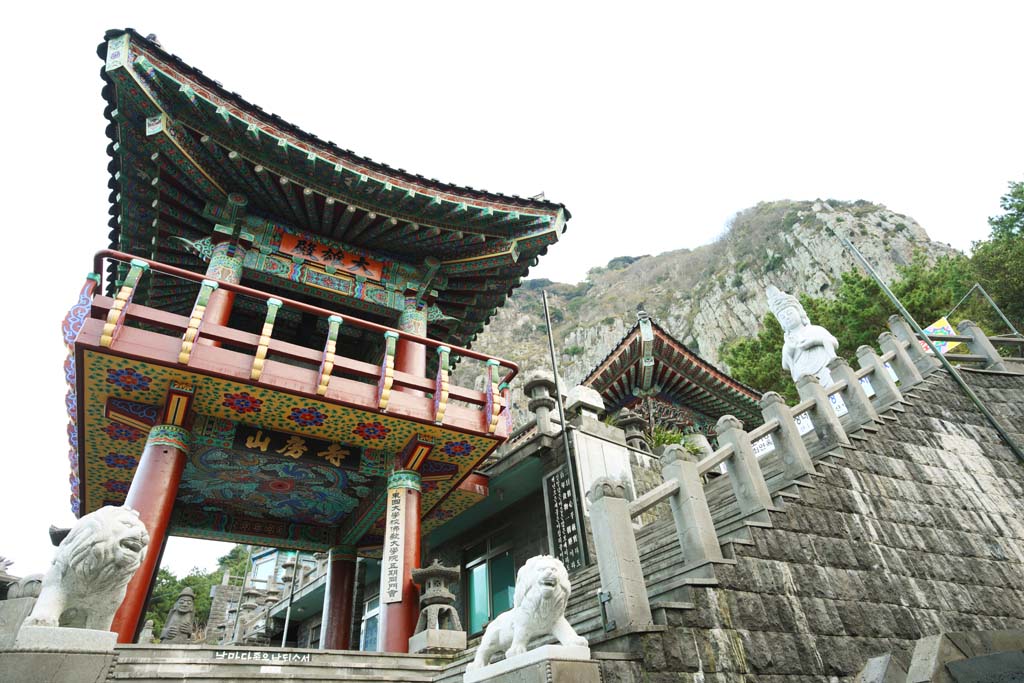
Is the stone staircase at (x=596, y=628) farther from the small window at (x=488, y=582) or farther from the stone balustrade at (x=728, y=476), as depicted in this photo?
the small window at (x=488, y=582)

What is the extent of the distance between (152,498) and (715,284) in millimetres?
61141

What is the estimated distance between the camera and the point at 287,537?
1155 cm

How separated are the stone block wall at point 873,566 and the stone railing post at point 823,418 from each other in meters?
0.28

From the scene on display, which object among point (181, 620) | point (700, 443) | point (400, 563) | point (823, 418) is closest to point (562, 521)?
point (400, 563)

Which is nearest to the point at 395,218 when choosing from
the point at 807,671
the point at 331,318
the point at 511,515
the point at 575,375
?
the point at 331,318

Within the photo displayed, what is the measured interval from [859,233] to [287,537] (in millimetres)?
53186

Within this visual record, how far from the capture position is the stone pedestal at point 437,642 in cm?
715

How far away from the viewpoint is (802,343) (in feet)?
37.6

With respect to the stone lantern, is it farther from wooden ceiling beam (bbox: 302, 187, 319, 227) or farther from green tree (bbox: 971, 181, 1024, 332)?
green tree (bbox: 971, 181, 1024, 332)

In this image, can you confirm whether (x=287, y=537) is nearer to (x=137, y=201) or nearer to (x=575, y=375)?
(x=137, y=201)

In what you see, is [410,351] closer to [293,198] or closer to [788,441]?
[293,198]

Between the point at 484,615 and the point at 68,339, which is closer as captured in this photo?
the point at 68,339

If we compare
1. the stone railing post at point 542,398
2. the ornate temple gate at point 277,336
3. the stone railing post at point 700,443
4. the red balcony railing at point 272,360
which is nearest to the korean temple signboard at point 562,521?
the stone railing post at point 542,398

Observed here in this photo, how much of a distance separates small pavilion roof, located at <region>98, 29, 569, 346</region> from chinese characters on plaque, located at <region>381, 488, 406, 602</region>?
466 cm
